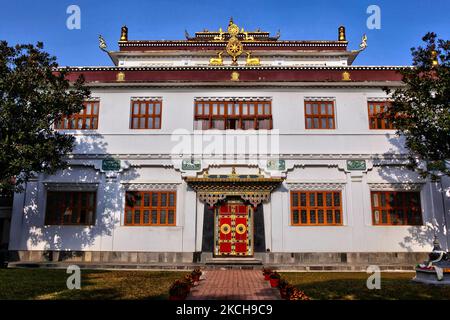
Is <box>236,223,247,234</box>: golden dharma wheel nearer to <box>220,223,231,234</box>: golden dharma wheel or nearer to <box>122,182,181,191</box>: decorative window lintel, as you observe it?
<box>220,223,231,234</box>: golden dharma wheel

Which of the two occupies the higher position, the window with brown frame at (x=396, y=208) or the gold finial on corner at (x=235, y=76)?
the gold finial on corner at (x=235, y=76)

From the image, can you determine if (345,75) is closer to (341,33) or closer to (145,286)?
(341,33)

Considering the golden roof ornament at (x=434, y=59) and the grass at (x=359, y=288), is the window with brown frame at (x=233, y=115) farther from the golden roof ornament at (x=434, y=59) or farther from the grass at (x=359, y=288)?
the grass at (x=359, y=288)

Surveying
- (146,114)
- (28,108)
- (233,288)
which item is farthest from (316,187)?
(28,108)

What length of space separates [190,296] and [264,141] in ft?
30.6

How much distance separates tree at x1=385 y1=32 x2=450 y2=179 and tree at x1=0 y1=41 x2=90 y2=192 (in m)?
12.4

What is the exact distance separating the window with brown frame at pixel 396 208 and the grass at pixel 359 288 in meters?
4.00

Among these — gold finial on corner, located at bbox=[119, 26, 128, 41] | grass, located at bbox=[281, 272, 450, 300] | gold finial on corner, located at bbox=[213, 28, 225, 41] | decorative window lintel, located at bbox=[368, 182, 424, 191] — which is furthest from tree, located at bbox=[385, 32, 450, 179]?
gold finial on corner, located at bbox=[119, 26, 128, 41]

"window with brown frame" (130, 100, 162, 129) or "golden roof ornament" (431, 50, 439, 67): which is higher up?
"golden roof ornament" (431, 50, 439, 67)

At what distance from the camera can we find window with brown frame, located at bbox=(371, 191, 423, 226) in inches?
651

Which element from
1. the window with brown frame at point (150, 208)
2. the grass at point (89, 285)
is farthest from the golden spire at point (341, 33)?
the grass at point (89, 285)

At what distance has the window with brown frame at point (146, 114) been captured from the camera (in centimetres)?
1754

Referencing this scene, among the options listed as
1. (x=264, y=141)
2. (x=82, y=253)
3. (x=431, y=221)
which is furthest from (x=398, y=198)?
(x=82, y=253)
